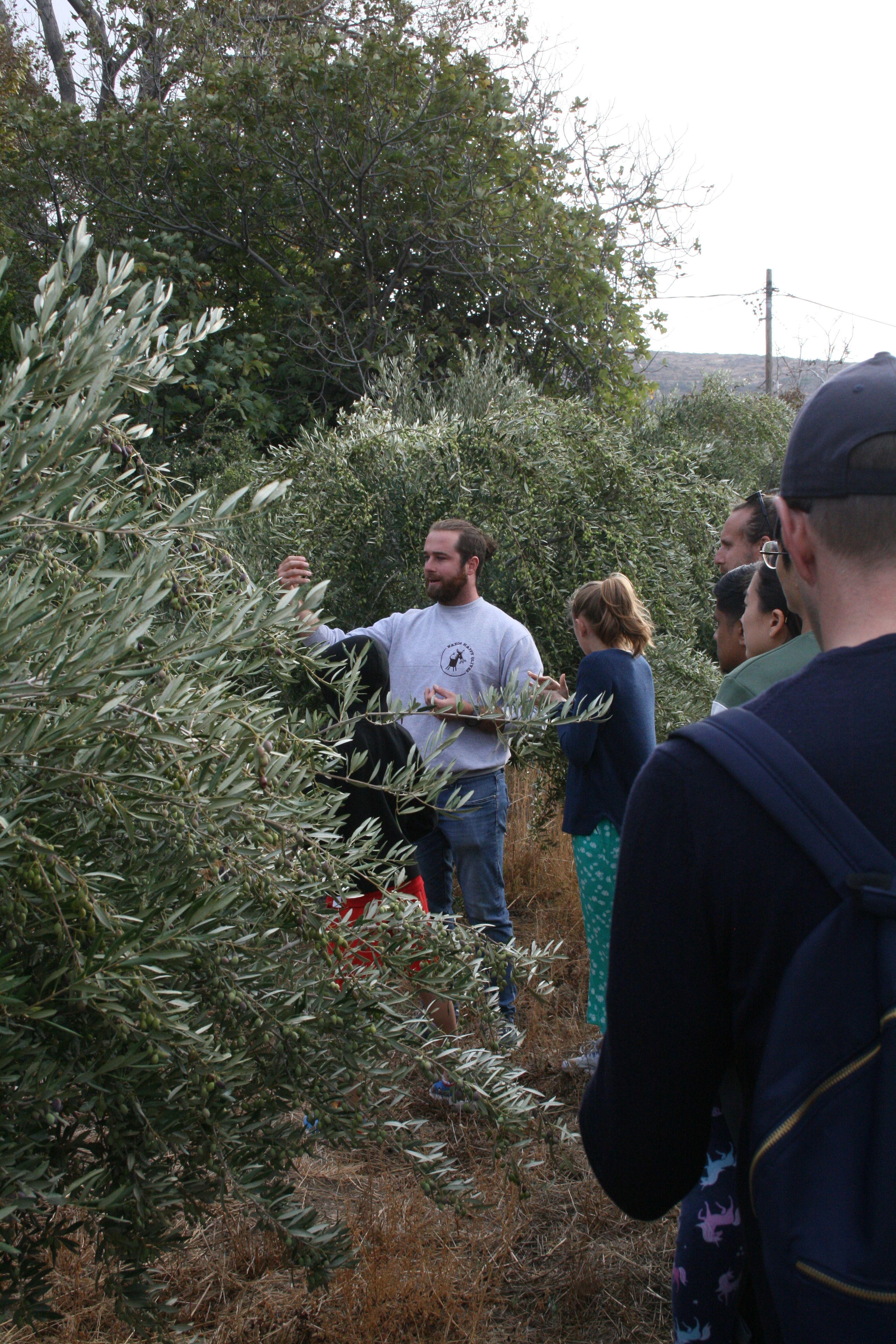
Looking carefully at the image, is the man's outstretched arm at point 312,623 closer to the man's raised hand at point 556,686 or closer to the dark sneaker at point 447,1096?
the man's raised hand at point 556,686

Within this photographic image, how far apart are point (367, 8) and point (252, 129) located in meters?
3.84

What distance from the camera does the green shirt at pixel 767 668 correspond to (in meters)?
2.83

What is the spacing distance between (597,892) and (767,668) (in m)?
1.30

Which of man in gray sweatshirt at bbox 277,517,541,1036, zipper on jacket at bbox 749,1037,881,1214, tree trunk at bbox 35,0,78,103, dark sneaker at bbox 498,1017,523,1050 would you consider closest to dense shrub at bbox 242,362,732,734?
man in gray sweatshirt at bbox 277,517,541,1036

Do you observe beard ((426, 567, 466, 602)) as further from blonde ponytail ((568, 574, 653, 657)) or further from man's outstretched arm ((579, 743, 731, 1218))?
man's outstretched arm ((579, 743, 731, 1218))

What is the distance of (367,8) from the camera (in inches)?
493

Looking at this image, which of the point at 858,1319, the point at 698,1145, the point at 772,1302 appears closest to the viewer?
the point at 858,1319

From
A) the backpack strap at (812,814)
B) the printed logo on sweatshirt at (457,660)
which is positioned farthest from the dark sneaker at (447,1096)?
the backpack strap at (812,814)

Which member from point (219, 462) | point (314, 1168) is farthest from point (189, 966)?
point (219, 462)

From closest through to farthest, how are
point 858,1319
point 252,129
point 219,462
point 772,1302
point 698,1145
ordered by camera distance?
point 858,1319 < point 772,1302 < point 698,1145 < point 219,462 < point 252,129

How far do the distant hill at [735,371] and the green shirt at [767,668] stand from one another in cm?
73

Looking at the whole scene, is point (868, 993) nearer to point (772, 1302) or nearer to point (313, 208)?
point (772, 1302)

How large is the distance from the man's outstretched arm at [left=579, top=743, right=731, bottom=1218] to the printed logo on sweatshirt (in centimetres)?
302

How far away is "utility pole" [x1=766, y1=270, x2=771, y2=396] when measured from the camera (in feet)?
97.0
